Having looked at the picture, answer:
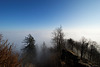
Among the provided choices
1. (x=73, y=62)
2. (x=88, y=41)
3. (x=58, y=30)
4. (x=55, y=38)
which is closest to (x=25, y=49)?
(x=55, y=38)

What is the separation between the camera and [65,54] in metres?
13.4

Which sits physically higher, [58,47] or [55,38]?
[55,38]

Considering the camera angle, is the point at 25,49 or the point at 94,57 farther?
the point at 94,57

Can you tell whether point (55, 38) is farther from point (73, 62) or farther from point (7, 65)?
point (7, 65)

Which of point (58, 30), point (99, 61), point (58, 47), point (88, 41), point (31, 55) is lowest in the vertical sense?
point (99, 61)

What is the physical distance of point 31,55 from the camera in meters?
15.8

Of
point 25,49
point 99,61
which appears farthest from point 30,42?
point 99,61

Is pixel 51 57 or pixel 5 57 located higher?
pixel 5 57

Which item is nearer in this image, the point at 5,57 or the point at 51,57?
the point at 5,57

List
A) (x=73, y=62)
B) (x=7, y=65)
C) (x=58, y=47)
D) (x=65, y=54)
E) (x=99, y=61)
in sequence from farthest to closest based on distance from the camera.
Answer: (x=99, y=61)
(x=58, y=47)
(x=65, y=54)
(x=73, y=62)
(x=7, y=65)

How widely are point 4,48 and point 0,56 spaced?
1.16ft

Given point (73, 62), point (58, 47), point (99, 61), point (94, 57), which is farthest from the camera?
point (94, 57)

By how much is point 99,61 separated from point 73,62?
15.2 metres

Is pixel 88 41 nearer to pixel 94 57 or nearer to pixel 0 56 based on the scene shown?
pixel 94 57
